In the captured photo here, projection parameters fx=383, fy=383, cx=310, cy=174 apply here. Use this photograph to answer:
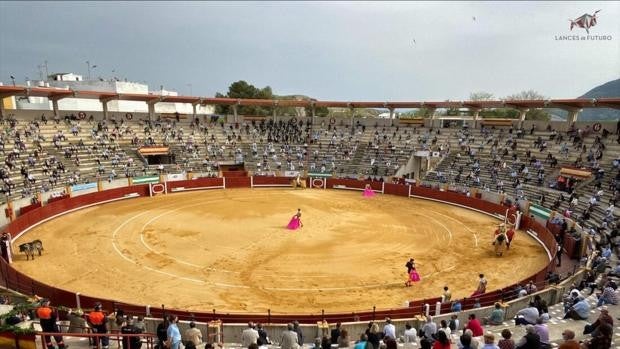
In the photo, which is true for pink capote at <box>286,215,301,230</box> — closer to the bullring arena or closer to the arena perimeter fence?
the bullring arena

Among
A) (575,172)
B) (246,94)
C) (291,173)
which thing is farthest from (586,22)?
(246,94)

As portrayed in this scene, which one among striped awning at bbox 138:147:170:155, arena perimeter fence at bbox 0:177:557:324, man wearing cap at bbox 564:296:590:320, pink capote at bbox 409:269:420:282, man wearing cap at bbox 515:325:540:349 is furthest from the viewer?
striped awning at bbox 138:147:170:155

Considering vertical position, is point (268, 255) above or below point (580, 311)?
below

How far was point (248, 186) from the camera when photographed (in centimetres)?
4484

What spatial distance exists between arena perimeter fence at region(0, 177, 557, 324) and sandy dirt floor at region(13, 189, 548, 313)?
3.61ft

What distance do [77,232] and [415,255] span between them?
22.3 metres

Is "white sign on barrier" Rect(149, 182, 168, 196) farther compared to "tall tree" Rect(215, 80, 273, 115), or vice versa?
"tall tree" Rect(215, 80, 273, 115)

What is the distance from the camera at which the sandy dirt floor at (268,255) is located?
56.7 ft

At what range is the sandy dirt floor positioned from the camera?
56.7 feet

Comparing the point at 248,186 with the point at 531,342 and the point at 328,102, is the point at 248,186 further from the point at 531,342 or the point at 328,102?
the point at 531,342

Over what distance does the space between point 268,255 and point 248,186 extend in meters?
23.6

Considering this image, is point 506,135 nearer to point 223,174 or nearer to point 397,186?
point 397,186

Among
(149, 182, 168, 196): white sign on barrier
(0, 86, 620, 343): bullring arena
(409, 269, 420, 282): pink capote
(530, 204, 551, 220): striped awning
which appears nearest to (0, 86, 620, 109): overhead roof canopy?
(0, 86, 620, 343): bullring arena

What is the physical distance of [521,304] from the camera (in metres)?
13.6
